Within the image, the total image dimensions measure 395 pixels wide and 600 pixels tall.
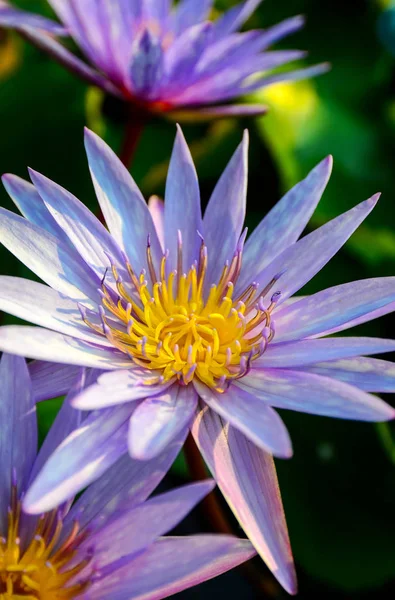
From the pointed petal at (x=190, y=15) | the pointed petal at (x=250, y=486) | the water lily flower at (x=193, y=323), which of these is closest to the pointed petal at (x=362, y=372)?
the water lily flower at (x=193, y=323)

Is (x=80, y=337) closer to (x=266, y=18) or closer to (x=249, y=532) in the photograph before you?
(x=249, y=532)

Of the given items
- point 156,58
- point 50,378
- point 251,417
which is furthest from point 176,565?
point 156,58

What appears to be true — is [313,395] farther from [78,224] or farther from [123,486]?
[78,224]

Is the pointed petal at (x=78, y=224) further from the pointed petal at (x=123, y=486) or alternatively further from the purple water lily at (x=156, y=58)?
the purple water lily at (x=156, y=58)

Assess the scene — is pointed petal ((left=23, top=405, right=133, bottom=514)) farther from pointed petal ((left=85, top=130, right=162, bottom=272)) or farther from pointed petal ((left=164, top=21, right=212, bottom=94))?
pointed petal ((left=164, top=21, right=212, bottom=94))

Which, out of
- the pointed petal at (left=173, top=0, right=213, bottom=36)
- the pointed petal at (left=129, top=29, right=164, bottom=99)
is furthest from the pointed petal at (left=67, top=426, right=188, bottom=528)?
Result: the pointed petal at (left=173, top=0, right=213, bottom=36)

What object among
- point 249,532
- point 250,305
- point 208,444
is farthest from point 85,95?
point 249,532

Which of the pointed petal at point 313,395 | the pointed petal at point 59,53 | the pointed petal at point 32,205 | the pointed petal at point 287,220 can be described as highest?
the pointed petal at point 59,53
